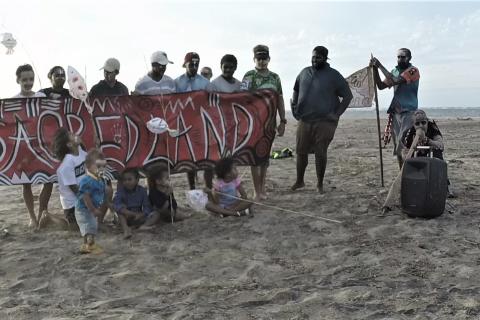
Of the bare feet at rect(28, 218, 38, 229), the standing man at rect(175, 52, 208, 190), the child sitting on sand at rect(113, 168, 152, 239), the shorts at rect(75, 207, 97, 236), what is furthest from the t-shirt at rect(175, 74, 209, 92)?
the bare feet at rect(28, 218, 38, 229)

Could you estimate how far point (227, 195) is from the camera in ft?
19.6

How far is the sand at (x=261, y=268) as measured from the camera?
356cm

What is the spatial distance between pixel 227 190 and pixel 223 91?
1.49 metres

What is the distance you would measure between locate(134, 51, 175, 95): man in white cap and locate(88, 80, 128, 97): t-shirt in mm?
179

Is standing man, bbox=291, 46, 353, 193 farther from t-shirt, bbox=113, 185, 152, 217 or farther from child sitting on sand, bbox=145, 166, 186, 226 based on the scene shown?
t-shirt, bbox=113, 185, 152, 217

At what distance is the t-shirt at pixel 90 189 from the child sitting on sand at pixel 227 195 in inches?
59.4

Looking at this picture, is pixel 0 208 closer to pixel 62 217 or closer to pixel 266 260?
pixel 62 217

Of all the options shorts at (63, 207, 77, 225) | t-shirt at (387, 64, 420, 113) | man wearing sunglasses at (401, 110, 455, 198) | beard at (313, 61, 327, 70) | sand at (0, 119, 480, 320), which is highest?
beard at (313, 61, 327, 70)

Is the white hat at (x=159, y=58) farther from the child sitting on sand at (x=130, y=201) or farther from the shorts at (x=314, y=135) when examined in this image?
the shorts at (x=314, y=135)

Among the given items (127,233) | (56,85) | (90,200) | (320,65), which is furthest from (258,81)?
(90,200)

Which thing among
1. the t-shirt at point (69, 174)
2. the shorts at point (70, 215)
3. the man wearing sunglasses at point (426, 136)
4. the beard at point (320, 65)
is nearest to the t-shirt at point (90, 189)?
the t-shirt at point (69, 174)

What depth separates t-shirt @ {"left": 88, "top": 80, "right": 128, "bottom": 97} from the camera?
6.11 m

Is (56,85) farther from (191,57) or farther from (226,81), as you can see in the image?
(226,81)

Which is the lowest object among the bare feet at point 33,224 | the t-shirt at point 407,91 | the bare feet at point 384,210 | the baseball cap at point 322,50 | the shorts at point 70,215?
the bare feet at point 384,210
